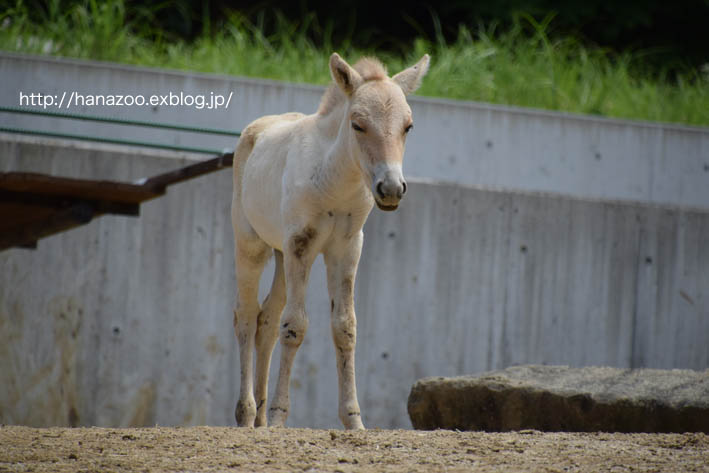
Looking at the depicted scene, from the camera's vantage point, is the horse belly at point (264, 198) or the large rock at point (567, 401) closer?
the horse belly at point (264, 198)

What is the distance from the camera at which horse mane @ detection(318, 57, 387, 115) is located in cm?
447

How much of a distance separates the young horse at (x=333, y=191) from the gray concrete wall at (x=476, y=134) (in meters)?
3.43

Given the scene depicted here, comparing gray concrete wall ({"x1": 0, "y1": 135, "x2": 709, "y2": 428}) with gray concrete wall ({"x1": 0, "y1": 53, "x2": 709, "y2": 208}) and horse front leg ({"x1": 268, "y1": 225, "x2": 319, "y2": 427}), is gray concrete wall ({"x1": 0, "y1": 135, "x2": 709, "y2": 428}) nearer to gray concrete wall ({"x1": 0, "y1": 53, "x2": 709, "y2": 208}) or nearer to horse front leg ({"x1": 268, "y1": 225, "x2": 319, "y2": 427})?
gray concrete wall ({"x1": 0, "y1": 53, "x2": 709, "y2": 208})

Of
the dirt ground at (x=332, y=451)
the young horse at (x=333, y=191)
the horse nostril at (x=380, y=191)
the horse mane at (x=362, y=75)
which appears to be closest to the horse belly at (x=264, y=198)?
the young horse at (x=333, y=191)

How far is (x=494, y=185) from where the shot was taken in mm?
8883

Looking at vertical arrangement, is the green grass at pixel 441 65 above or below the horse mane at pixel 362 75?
above

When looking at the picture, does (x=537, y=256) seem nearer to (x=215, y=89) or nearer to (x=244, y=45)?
(x=215, y=89)

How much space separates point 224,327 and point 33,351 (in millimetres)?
1579

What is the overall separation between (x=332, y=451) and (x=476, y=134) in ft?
18.3

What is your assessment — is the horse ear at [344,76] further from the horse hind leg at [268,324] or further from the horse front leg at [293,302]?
the horse hind leg at [268,324]

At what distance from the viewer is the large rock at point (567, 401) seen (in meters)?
5.29

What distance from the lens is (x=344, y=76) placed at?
4.43m

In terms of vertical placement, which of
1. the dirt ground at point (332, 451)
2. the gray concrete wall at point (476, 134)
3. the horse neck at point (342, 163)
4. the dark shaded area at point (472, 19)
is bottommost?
the dirt ground at point (332, 451)

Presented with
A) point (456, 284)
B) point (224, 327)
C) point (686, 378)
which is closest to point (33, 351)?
point (224, 327)
